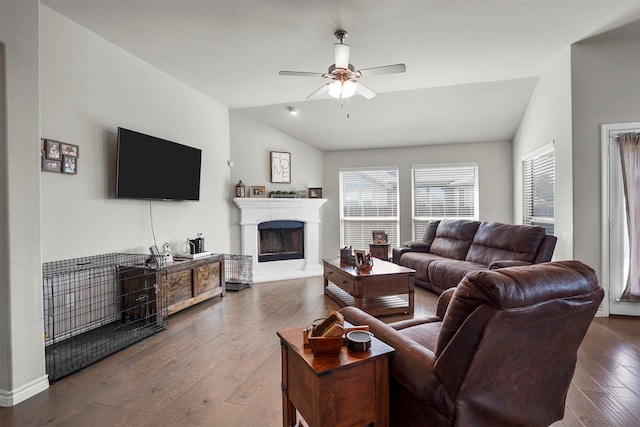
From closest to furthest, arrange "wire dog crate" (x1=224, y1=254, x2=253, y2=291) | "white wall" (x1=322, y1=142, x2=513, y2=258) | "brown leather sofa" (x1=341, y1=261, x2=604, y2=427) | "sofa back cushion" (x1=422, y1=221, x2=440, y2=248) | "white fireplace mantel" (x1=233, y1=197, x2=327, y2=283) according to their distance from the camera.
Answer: "brown leather sofa" (x1=341, y1=261, x2=604, y2=427), "wire dog crate" (x1=224, y1=254, x2=253, y2=291), "white fireplace mantel" (x1=233, y1=197, x2=327, y2=283), "sofa back cushion" (x1=422, y1=221, x2=440, y2=248), "white wall" (x1=322, y1=142, x2=513, y2=258)

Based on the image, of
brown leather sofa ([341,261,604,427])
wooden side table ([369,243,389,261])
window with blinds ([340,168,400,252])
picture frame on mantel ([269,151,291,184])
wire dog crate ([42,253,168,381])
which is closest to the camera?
brown leather sofa ([341,261,604,427])

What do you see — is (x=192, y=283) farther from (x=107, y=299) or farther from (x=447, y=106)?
(x=447, y=106)

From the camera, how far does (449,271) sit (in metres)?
4.22

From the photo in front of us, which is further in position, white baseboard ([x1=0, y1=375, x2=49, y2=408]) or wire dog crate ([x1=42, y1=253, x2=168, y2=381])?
wire dog crate ([x1=42, y1=253, x2=168, y2=381])

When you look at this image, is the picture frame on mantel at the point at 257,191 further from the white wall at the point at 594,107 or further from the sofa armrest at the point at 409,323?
the white wall at the point at 594,107

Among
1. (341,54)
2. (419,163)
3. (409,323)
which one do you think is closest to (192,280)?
(409,323)

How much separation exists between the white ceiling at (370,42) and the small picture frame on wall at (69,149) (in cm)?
112

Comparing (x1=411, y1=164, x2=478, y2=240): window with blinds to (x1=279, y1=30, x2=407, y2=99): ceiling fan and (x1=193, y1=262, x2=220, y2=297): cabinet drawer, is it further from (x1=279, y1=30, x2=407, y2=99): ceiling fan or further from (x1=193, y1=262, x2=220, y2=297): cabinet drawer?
(x1=193, y1=262, x2=220, y2=297): cabinet drawer

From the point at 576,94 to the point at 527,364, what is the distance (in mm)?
3450

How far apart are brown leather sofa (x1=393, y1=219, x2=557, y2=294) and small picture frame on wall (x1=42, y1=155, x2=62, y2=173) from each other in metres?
4.08

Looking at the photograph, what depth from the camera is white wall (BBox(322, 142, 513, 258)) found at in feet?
19.9

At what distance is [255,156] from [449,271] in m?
3.58

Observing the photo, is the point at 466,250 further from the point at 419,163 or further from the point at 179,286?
the point at 179,286

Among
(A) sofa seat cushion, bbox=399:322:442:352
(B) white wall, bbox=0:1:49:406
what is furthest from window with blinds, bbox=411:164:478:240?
(B) white wall, bbox=0:1:49:406
